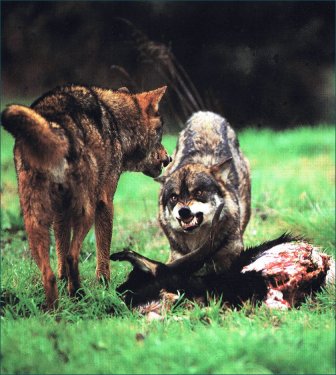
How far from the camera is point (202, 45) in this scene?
14891 millimetres

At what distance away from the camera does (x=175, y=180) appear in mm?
6836

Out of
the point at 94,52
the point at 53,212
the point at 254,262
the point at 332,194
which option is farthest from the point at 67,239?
the point at 94,52

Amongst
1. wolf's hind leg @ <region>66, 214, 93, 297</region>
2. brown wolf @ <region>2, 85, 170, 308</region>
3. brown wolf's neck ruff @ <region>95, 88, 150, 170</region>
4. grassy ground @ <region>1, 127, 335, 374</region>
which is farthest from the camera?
brown wolf's neck ruff @ <region>95, 88, 150, 170</region>

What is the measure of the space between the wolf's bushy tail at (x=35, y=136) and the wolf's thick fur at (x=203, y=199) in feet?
5.76

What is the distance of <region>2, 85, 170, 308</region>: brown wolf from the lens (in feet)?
16.6

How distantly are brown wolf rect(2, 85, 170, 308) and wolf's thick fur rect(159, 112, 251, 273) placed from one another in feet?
2.21

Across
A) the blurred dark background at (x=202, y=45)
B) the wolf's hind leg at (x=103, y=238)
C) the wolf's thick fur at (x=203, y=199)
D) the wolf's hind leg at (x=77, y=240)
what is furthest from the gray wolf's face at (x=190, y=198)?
the blurred dark background at (x=202, y=45)

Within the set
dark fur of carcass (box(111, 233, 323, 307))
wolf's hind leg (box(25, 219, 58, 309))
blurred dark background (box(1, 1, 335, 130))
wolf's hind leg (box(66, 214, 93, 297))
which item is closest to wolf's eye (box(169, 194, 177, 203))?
dark fur of carcass (box(111, 233, 323, 307))

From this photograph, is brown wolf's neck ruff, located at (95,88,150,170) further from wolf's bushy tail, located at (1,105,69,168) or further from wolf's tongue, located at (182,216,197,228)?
wolf's bushy tail, located at (1,105,69,168)

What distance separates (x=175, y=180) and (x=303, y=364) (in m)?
2.82

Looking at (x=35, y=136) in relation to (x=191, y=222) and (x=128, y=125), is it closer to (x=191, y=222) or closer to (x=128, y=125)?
(x=128, y=125)

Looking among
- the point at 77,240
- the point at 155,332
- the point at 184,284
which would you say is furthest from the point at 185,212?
the point at 155,332

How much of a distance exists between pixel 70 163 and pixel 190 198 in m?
1.74

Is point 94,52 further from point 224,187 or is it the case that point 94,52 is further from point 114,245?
point 224,187
